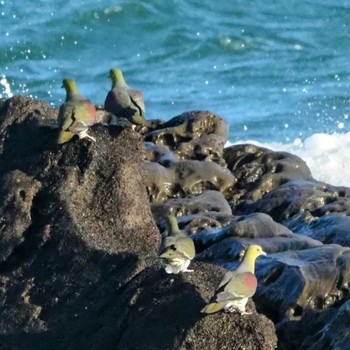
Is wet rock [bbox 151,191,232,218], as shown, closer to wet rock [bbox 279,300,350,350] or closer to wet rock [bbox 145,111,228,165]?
wet rock [bbox 145,111,228,165]

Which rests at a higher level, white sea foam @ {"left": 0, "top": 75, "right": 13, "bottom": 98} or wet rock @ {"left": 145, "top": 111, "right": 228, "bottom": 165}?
wet rock @ {"left": 145, "top": 111, "right": 228, "bottom": 165}

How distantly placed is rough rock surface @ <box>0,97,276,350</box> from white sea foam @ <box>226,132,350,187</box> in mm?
6765

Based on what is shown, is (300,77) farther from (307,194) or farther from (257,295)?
(257,295)

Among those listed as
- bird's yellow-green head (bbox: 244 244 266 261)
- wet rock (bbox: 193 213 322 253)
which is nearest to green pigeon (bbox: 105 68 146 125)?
wet rock (bbox: 193 213 322 253)

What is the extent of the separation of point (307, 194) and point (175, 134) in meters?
1.54

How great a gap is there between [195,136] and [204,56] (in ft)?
36.7

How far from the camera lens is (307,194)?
9031 millimetres

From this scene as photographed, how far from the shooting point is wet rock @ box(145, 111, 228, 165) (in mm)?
9969

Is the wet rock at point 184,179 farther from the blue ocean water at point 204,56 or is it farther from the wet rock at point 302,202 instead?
the blue ocean water at point 204,56

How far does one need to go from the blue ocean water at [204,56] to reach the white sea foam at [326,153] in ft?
0.53

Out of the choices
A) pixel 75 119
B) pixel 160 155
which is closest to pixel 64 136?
pixel 75 119

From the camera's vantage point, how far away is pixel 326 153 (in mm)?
15047

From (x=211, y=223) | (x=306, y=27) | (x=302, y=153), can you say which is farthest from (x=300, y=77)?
(x=211, y=223)

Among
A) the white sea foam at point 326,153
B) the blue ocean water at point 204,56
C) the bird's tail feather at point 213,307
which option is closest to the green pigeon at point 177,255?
the bird's tail feather at point 213,307
